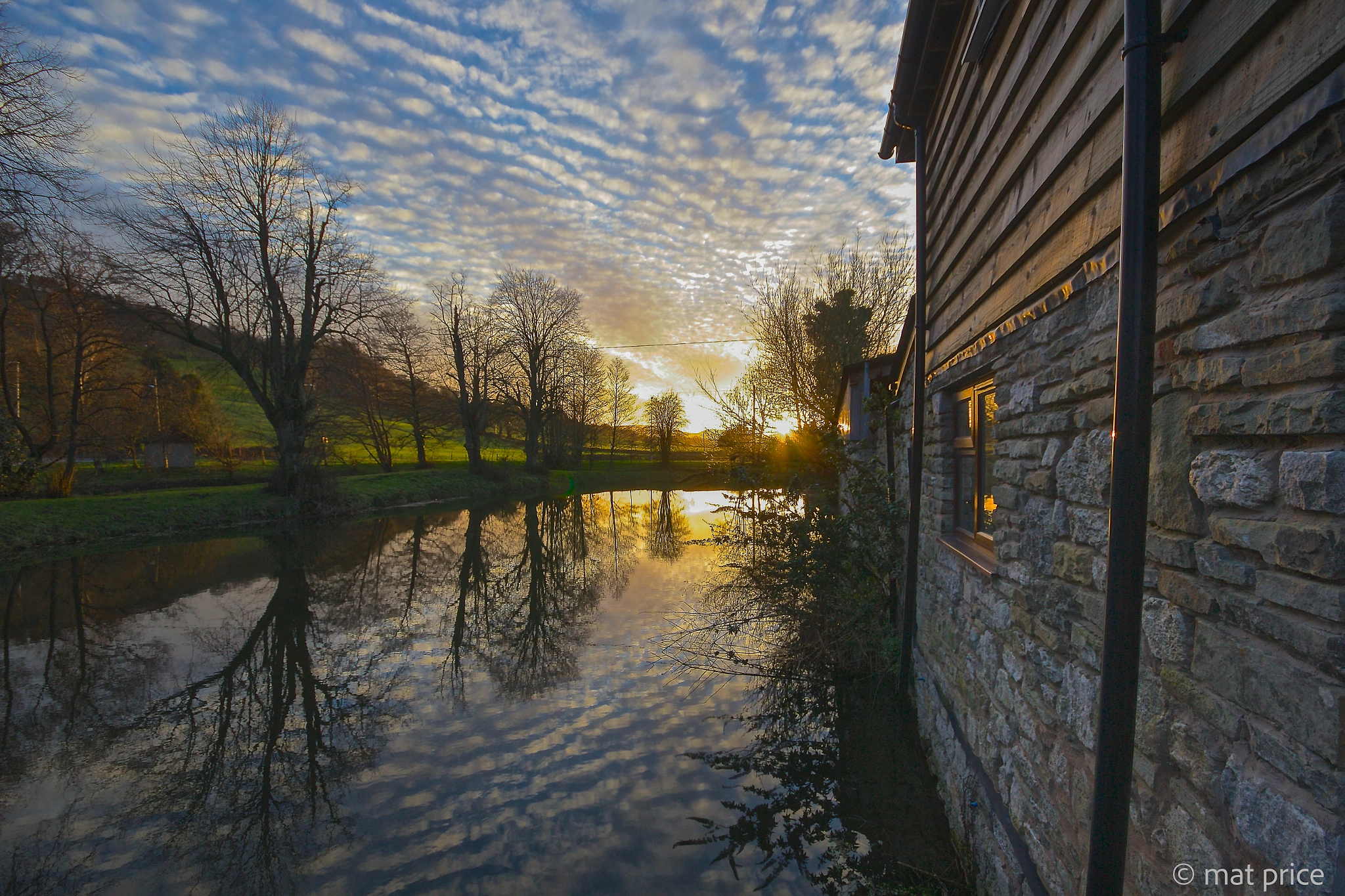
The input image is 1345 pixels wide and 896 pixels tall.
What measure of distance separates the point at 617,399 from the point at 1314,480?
1781 inches

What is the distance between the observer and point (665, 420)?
4497 centimetres

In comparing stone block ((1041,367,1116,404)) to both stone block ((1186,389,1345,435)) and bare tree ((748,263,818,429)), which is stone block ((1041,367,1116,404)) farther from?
bare tree ((748,263,818,429))

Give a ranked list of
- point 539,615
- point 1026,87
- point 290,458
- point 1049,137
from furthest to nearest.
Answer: point 290,458 < point 539,615 < point 1026,87 < point 1049,137

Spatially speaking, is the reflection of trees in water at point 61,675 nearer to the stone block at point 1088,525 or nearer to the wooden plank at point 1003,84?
the stone block at point 1088,525

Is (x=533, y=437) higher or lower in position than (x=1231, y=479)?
higher

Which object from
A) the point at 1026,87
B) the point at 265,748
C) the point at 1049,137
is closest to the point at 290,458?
the point at 265,748

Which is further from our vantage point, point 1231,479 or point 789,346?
point 789,346

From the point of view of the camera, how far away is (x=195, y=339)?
1777 cm

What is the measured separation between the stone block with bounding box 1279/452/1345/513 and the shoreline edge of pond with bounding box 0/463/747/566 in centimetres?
754

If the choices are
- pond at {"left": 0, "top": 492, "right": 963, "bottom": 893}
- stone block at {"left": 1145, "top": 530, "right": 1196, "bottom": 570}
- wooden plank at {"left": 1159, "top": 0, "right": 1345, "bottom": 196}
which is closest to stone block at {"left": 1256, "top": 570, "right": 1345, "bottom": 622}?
stone block at {"left": 1145, "top": 530, "right": 1196, "bottom": 570}

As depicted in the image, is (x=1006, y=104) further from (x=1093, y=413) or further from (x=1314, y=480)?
(x=1314, y=480)

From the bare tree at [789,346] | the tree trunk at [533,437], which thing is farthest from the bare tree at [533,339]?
the bare tree at [789,346]

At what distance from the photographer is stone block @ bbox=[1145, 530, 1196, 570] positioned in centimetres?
161

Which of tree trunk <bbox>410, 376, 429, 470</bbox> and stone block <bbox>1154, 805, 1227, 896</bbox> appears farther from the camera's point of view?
tree trunk <bbox>410, 376, 429, 470</bbox>
